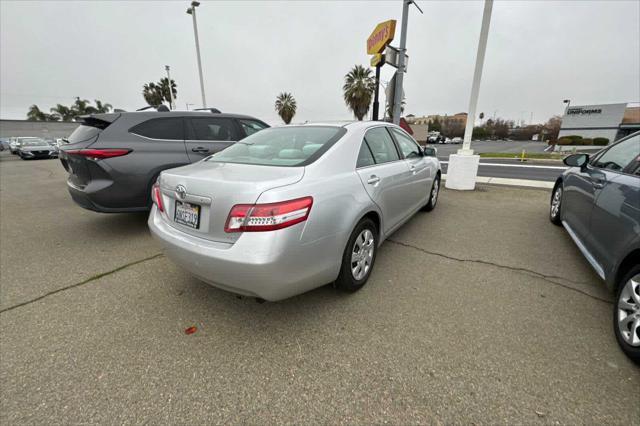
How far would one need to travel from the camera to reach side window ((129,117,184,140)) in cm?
389

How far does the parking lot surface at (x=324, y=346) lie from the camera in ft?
5.15

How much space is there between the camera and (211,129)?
4.64m

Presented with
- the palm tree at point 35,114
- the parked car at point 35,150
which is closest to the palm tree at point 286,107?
the parked car at point 35,150

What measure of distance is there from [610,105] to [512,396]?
47428 mm

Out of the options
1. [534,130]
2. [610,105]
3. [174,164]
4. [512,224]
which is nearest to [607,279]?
[512,224]

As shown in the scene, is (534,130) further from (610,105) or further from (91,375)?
(91,375)

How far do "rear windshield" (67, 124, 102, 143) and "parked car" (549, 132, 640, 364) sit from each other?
219 inches

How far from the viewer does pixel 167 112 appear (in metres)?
4.24

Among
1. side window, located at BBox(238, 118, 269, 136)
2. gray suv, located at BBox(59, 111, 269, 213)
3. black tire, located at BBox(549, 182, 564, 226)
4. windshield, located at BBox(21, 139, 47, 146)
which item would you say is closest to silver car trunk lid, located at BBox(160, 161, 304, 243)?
gray suv, located at BBox(59, 111, 269, 213)

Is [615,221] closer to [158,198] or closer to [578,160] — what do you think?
[578,160]

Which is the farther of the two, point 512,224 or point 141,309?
point 512,224

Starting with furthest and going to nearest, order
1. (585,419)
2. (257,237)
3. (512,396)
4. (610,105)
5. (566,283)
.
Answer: (610,105), (566,283), (257,237), (512,396), (585,419)

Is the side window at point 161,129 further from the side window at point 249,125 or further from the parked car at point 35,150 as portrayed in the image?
the parked car at point 35,150

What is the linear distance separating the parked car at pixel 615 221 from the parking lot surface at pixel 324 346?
0.90 feet
